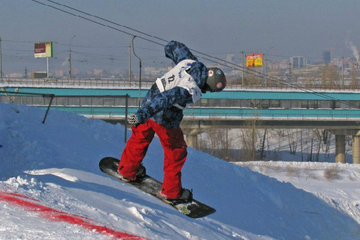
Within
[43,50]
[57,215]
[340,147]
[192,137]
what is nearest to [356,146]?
[340,147]

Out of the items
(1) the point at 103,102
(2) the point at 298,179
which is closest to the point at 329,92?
(1) the point at 103,102

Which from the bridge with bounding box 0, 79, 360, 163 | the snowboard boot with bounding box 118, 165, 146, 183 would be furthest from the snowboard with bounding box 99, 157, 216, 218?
the bridge with bounding box 0, 79, 360, 163

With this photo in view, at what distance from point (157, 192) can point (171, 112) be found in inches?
49.3

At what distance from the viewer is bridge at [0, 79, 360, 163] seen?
47.1 meters

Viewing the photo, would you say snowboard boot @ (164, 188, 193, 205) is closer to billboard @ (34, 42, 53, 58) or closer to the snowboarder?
the snowboarder

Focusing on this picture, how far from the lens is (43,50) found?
6694 cm

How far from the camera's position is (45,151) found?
906 cm

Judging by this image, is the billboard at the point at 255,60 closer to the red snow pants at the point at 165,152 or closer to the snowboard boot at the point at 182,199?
the snowboard boot at the point at 182,199

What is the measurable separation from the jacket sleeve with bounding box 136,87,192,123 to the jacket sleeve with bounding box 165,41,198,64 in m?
0.79

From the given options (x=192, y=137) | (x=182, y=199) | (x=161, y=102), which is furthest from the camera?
(x=192, y=137)

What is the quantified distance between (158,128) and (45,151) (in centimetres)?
371

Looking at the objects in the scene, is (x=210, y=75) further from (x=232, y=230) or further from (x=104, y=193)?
(x=232, y=230)

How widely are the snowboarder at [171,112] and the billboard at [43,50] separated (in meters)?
62.2

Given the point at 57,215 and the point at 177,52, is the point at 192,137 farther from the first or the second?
the point at 57,215
